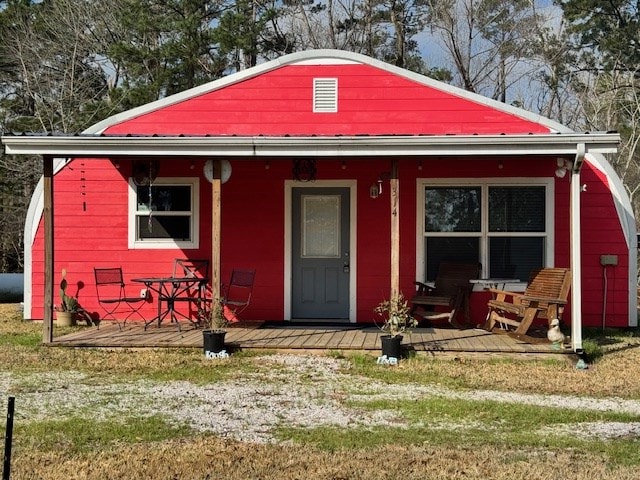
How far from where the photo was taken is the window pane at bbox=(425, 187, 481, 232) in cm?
928

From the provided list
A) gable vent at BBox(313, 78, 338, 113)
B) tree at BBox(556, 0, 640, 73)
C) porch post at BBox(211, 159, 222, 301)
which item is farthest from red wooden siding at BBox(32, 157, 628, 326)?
tree at BBox(556, 0, 640, 73)

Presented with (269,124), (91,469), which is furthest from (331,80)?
(91,469)

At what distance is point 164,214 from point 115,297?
4.51 feet

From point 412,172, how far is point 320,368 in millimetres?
3670

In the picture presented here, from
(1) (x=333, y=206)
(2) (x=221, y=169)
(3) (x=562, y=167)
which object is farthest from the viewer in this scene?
(1) (x=333, y=206)

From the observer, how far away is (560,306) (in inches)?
314

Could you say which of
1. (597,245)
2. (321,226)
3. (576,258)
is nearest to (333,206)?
(321,226)

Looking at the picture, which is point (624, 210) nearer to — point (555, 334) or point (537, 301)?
point (537, 301)

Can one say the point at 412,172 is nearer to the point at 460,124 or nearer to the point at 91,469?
the point at 460,124

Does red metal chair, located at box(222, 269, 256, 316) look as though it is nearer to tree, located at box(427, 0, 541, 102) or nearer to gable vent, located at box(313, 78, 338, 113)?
gable vent, located at box(313, 78, 338, 113)

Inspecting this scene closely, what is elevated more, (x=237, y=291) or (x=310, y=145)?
(x=310, y=145)

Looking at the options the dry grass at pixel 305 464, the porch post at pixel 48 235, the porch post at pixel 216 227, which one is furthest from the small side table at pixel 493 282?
the porch post at pixel 48 235

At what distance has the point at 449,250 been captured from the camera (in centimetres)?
930

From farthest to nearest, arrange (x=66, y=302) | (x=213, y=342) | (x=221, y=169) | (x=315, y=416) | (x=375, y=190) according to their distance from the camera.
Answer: (x=66, y=302), (x=375, y=190), (x=221, y=169), (x=213, y=342), (x=315, y=416)
